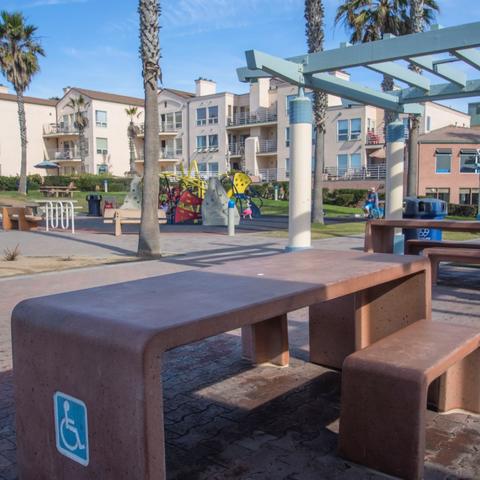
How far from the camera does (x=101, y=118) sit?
60.8m

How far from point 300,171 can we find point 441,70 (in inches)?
113

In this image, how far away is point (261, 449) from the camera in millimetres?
3145

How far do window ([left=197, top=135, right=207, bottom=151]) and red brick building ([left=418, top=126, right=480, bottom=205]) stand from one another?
24.7 meters

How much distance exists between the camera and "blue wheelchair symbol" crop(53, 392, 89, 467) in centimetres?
227

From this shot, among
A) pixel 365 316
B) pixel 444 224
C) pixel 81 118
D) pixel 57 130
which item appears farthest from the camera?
pixel 57 130

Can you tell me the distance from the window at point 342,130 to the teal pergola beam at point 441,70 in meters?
40.2

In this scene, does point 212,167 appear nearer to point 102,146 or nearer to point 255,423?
point 102,146

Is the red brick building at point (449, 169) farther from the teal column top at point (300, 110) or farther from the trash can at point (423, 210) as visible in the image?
the teal column top at point (300, 110)

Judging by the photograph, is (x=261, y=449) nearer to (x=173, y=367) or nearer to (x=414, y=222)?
(x=173, y=367)

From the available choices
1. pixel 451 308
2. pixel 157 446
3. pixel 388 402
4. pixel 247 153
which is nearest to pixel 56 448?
pixel 157 446

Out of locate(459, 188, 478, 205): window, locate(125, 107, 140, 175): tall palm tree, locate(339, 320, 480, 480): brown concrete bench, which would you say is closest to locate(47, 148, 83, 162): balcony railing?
locate(125, 107, 140, 175): tall palm tree

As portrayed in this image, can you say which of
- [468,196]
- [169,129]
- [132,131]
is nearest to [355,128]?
[468,196]

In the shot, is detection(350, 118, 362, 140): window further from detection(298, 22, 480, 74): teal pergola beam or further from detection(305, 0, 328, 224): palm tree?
detection(298, 22, 480, 74): teal pergola beam

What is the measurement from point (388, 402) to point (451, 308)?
414cm
